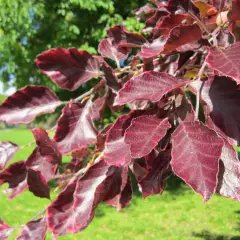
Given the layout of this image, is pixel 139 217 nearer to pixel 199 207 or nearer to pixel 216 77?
pixel 199 207

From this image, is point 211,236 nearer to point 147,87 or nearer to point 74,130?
point 74,130

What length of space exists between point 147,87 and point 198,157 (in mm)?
138

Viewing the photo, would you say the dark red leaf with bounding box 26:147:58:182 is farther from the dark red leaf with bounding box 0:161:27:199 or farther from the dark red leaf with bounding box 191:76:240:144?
the dark red leaf with bounding box 191:76:240:144

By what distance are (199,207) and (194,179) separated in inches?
248

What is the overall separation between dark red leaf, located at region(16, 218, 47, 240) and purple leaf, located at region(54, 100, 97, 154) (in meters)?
0.14

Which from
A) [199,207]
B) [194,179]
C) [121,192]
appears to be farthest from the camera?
[199,207]

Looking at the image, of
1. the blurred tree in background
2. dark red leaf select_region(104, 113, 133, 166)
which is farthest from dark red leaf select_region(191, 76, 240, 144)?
the blurred tree in background

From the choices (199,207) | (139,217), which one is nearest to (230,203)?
(199,207)

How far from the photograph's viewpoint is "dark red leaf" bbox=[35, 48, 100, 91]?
719 mm

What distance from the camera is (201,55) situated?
32.0 inches

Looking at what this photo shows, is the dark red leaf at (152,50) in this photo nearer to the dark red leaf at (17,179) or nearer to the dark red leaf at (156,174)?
the dark red leaf at (156,174)

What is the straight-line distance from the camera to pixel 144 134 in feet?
1.77

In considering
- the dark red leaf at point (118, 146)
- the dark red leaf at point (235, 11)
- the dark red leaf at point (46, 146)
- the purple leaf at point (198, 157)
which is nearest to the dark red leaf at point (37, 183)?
the dark red leaf at point (46, 146)

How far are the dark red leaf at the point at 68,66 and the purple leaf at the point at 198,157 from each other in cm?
30
